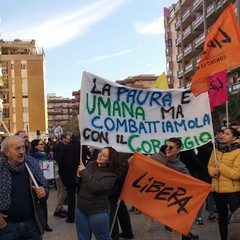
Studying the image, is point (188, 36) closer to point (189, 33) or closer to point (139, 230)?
point (189, 33)

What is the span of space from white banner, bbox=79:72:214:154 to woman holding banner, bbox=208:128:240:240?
328 mm

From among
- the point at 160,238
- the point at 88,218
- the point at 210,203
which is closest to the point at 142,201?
the point at 88,218

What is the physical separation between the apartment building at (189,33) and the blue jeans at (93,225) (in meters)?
32.7

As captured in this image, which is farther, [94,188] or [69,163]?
[69,163]

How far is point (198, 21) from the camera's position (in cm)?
4744

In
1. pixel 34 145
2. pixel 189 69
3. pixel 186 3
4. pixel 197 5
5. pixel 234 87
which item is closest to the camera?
pixel 34 145

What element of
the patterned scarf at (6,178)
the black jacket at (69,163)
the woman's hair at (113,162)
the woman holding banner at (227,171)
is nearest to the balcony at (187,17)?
the black jacket at (69,163)

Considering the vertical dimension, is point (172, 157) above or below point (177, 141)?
below

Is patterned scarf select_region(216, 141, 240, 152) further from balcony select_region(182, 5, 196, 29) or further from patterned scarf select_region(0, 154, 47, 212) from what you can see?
balcony select_region(182, 5, 196, 29)

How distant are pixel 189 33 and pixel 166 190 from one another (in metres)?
47.4

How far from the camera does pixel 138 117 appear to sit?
626 centimetres

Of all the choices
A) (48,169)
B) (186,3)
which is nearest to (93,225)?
(48,169)

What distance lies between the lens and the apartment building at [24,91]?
96.8m

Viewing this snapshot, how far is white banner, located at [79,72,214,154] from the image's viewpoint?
19.0 feet
